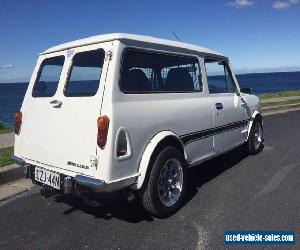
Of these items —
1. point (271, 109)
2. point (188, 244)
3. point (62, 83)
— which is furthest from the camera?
point (271, 109)

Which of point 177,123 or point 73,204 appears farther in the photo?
point 73,204

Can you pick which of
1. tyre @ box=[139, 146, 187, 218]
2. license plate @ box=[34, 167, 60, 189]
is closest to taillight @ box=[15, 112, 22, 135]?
license plate @ box=[34, 167, 60, 189]

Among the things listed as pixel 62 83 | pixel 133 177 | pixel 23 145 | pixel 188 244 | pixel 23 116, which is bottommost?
pixel 188 244

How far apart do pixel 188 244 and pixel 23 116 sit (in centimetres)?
266

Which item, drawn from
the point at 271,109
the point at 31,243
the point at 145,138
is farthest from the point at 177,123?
the point at 271,109

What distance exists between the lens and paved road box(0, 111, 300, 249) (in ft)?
12.5

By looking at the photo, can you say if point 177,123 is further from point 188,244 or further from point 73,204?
point 73,204

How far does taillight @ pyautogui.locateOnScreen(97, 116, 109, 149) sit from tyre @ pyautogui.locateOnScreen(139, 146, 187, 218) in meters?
0.77

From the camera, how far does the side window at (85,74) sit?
158 inches

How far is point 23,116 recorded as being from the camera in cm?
468

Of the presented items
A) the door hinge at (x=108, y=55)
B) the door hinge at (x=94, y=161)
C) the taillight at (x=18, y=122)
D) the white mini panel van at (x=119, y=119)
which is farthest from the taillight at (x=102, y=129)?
the taillight at (x=18, y=122)

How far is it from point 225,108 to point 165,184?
199cm

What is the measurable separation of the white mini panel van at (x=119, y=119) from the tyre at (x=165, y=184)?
0.5 inches

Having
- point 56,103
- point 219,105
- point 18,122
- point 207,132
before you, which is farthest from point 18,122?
point 219,105
